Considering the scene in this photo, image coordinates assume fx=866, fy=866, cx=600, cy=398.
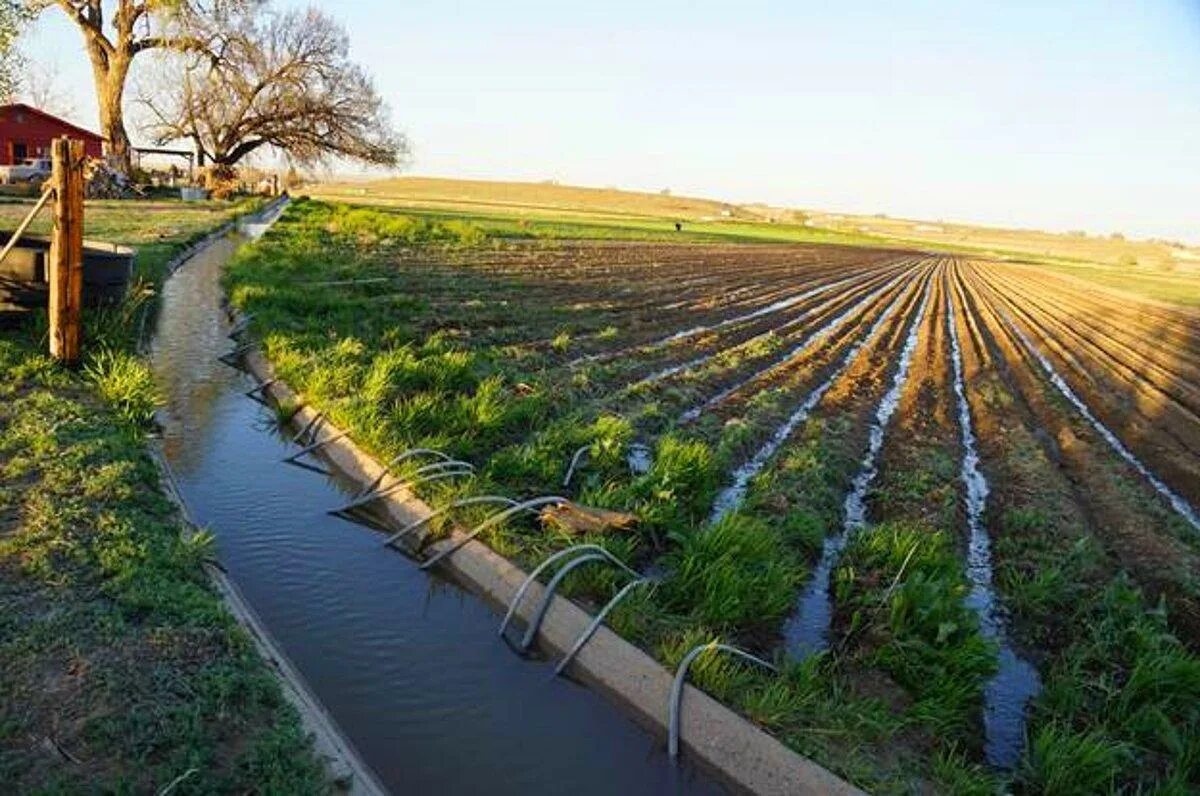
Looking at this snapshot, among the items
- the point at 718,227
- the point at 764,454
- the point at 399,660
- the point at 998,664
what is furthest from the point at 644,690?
the point at 718,227

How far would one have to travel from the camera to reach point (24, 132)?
128ft

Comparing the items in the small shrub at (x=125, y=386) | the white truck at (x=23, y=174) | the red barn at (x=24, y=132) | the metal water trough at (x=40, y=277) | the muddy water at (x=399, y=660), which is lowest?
the muddy water at (x=399, y=660)

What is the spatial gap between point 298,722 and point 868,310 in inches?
905

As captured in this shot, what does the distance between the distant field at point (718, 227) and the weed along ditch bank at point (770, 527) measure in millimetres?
27899

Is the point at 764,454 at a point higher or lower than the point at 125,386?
lower

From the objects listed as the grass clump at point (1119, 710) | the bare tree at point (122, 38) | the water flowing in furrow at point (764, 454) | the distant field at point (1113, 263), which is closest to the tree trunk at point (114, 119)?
the bare tree at point (122, 38)

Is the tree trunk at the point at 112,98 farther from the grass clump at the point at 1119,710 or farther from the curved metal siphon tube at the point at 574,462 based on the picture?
the grass clump at the point at 1119,710

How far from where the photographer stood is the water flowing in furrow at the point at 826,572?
536cm

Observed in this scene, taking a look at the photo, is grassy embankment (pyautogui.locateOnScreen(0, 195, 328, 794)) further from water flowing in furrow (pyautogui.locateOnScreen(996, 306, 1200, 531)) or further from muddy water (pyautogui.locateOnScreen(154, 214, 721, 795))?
water flowing in furrow (pyautogui.locateOnScreen(996, 306, 1200, 531))

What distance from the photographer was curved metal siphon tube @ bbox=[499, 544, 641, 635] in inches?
209

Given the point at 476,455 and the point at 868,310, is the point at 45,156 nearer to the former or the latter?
the point at 868,310

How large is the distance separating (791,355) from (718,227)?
69531 mm

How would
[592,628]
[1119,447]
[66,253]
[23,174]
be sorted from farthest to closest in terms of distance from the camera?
[23,174] → [1119,447] → [66,253] → [592,628]

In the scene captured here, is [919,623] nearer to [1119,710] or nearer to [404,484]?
[1119,710]
